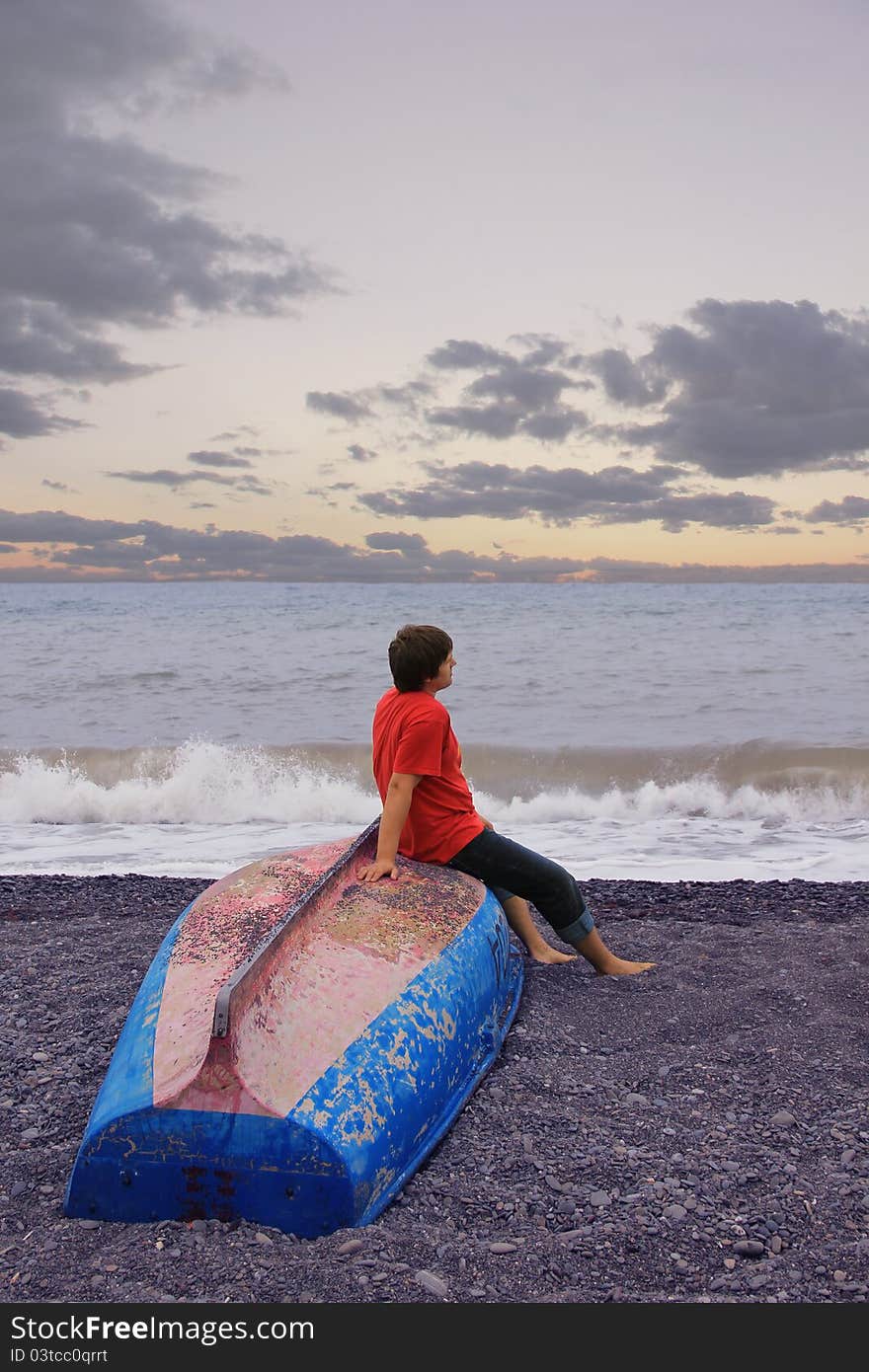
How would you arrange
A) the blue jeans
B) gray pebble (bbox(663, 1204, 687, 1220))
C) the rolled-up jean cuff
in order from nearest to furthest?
gray pebble (bbox(663, 1204, 687, 1220)), the blue jeans, the rolled-up jean cuff

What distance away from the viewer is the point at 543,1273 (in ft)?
9.16

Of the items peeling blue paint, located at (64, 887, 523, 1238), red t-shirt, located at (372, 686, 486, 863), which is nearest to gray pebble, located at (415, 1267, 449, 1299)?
peeling blue paint, located at (64, 887, 523, 1238)

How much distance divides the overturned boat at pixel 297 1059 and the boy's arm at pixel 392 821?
69 mm

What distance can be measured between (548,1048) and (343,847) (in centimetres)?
137

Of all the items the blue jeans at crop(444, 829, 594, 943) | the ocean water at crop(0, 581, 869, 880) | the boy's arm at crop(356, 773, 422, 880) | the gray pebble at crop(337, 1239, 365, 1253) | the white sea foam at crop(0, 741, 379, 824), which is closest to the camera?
the gray pebble at crop(337, 1239, 365, 1253)

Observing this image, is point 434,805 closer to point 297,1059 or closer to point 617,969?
point 617,969

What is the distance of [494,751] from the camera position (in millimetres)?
14164

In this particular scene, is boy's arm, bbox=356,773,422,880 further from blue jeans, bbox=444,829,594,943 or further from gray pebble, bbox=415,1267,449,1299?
gray pebble, bbox=415,1267,449,1299

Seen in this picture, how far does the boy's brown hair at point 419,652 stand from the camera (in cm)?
441

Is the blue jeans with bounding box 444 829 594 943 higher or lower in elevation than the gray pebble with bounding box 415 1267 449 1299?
higher

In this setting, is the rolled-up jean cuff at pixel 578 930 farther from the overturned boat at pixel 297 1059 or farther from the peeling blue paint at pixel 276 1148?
the peeling blue paint at pixel 276 1148

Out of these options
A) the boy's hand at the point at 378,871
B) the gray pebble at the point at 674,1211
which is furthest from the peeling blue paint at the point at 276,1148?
the boy's hand at the point at 378,871

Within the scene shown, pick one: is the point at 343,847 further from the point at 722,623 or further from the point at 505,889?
the point at 722,623

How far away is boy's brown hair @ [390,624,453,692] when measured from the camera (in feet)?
14.5
